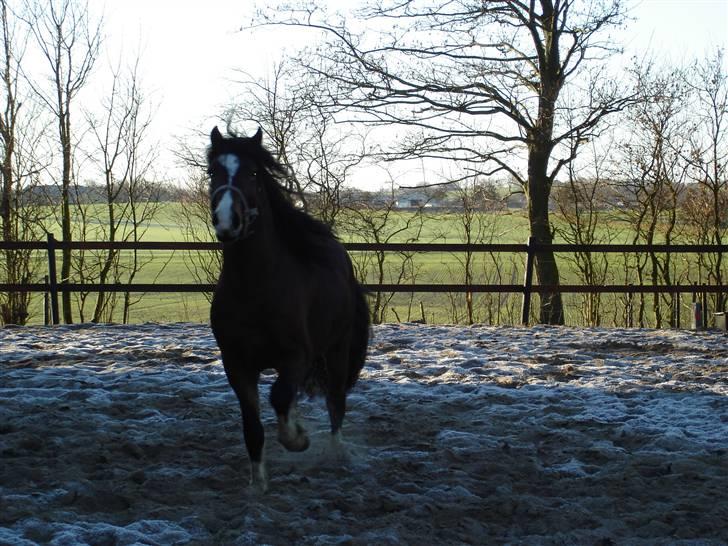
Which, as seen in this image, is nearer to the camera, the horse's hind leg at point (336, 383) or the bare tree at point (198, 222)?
the horse's hind leg at point (336, 383)

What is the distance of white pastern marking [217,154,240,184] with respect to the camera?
3660 millimetres

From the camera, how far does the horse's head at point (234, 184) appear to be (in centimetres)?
343

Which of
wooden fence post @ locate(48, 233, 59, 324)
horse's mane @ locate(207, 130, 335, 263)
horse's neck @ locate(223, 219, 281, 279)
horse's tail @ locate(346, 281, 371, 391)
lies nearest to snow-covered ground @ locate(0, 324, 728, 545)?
horse's tail @ locate(346, 281, 371, 391)

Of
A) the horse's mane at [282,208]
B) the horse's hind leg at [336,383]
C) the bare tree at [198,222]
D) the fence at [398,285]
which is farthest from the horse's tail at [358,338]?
the bare tree at [198,222]

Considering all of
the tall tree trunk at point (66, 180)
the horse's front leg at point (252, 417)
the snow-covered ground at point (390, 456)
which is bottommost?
the snow-covered ground at point (390, 456)

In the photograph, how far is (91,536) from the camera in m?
3.30

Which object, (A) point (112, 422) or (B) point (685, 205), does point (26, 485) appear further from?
(B) point (685, 205)

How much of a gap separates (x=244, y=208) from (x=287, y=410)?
102cm

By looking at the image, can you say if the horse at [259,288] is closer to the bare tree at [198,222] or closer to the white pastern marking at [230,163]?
the white pastern marking at [230,163]

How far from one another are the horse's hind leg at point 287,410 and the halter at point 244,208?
75 cm

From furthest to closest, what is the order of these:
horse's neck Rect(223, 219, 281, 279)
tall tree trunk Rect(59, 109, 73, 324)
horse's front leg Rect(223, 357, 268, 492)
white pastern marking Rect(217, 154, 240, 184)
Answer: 1. tall tree trunk Rect(59, 109, 73, 324)
2. horse's front leg Rect(223, 357, 268, 492)
3. horse's neck Rect(223, 219, 281, 279)
4. white pastern marking Rect(217, 154, 240, 184)

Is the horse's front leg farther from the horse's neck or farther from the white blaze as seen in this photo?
the white blaze

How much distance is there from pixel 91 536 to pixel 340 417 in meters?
1.91

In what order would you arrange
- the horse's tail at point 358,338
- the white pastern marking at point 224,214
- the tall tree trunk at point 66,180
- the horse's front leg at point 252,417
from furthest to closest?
the tall tree trunk at point 66,180 → the horse's tail at point 358,338 → the horse's front leg at point 252,417 → the white pastern marking at point 224,214
